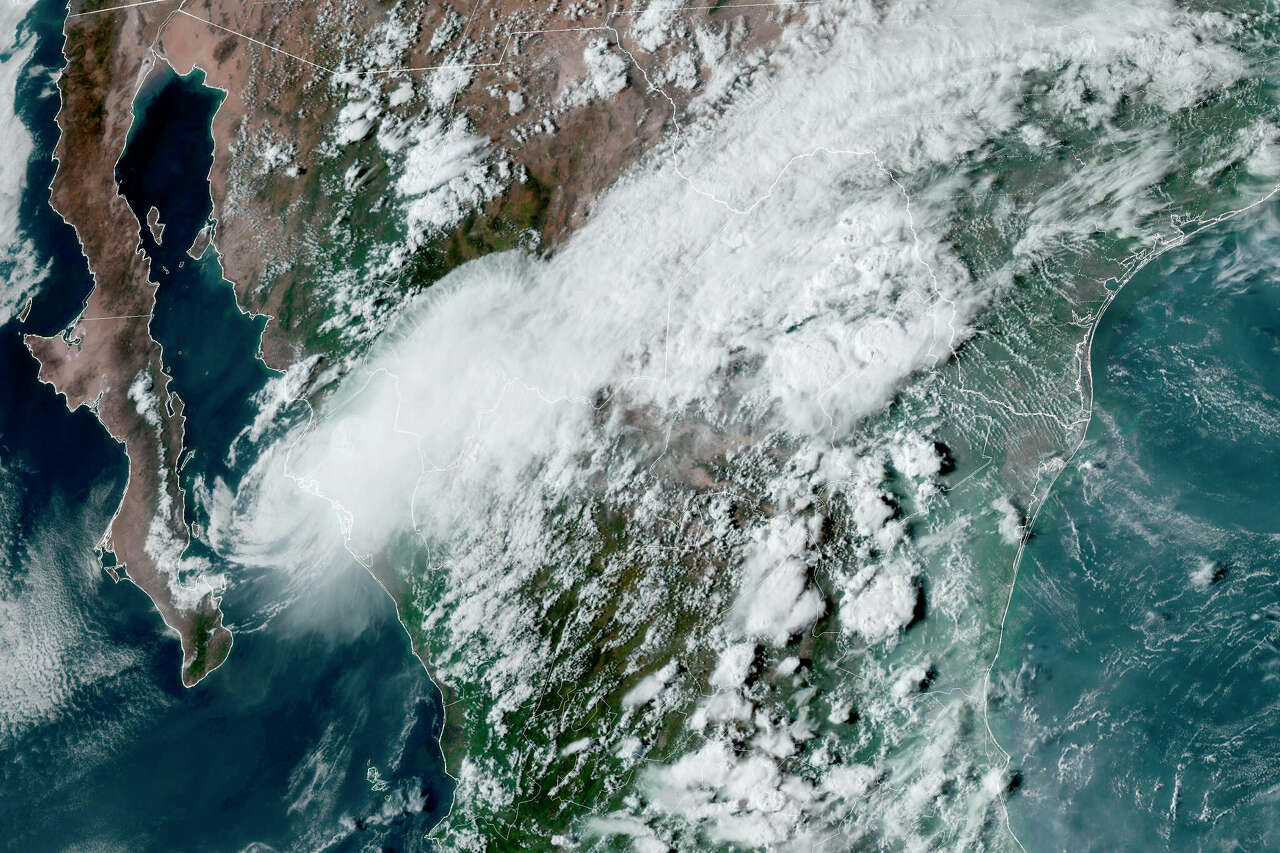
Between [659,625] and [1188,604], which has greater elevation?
[659,625]

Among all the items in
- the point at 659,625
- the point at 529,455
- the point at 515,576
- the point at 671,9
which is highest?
the point at 671,9

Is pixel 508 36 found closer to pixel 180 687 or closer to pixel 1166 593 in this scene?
pixel 180 687

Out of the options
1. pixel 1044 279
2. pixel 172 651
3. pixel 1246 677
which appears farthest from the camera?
pixel 172 651

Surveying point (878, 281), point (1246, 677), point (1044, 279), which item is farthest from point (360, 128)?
point (1246, 677)

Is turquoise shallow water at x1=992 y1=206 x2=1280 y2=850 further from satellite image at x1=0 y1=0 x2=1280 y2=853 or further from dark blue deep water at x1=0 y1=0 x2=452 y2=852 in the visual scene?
dark blue deep water at x1=0 y1=0 x2=452 y2=852

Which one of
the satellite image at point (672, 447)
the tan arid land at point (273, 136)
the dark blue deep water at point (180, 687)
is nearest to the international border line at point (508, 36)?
the tan arid land at point (273, 136)

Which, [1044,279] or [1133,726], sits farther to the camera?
[1044,279]

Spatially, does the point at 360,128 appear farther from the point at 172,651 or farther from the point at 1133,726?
the point at 1133,726
